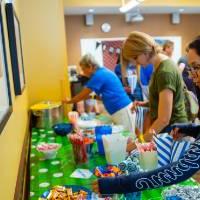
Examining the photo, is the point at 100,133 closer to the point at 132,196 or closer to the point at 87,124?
the point at 87,124

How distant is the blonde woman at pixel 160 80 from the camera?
5.50 ft

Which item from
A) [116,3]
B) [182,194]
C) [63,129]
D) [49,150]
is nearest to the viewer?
[182,194]

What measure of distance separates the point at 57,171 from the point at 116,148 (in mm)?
336

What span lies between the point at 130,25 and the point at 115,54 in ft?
2.55

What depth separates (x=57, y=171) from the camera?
4.84ft

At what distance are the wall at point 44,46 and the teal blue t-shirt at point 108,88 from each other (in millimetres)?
518

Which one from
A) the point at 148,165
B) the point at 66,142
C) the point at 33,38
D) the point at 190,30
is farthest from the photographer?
the point at 190,30

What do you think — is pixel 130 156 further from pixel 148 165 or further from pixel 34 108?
pixel 34 108

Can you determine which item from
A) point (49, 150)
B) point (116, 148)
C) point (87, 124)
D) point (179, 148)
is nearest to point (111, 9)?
point (87, 124)

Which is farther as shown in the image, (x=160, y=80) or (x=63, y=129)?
(x=63, y=129)

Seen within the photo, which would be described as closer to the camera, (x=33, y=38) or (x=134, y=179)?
(x=134, y=179)

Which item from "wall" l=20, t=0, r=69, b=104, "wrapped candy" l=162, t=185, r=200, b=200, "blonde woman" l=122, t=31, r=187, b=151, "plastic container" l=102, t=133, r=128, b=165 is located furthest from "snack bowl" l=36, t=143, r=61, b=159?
"wall" l=20, t=0, r=69, b=104

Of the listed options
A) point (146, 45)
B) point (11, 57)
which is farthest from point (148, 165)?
point (11, 57)

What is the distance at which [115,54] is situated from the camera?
6.87m
